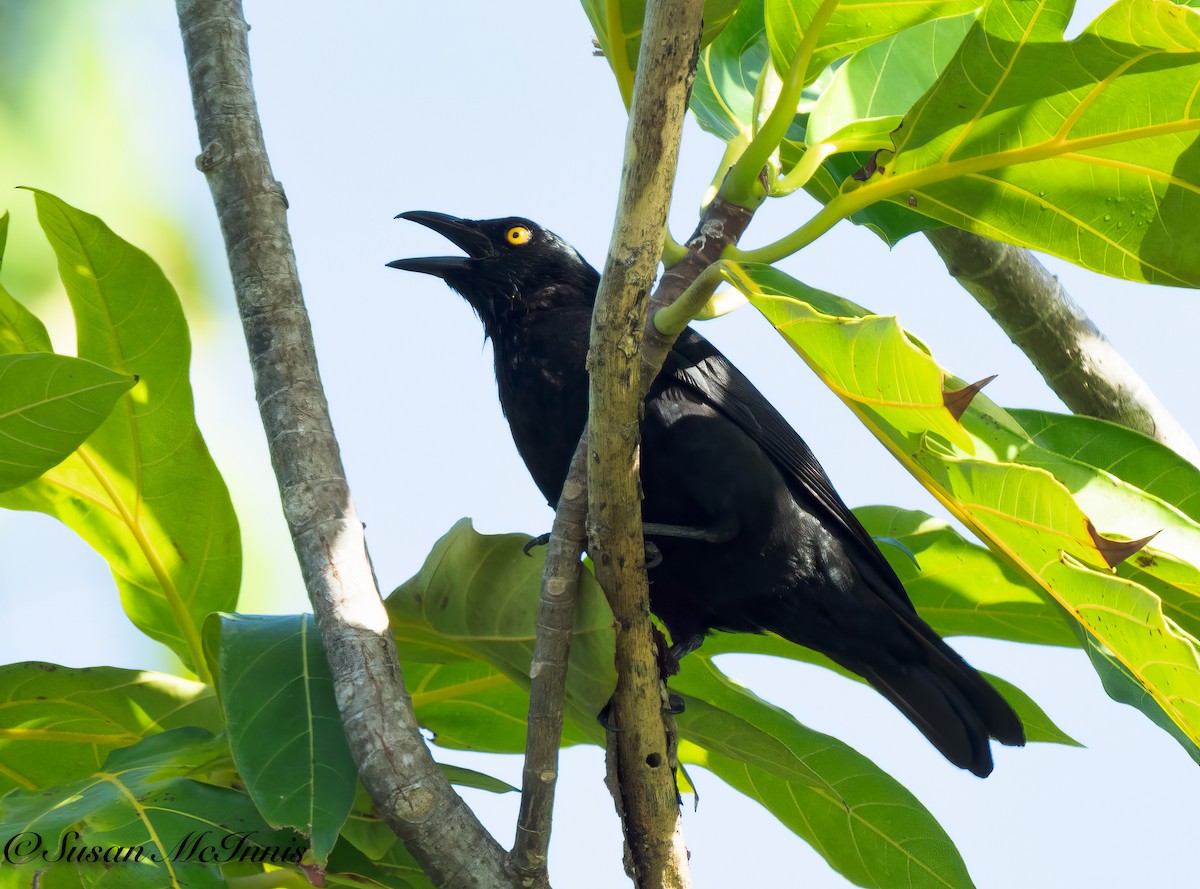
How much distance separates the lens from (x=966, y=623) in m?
3.07

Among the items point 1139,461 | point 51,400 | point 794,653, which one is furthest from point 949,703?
point 51,400

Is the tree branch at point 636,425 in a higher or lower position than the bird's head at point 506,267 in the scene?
lower

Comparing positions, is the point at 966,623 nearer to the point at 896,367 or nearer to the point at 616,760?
the point at 616,760

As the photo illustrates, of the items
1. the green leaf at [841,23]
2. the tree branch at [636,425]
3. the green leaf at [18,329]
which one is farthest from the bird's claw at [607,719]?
the green leaf at [18,329]

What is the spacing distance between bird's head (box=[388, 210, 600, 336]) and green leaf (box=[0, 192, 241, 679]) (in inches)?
49.8

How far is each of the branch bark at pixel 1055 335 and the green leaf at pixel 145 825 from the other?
2.49 m

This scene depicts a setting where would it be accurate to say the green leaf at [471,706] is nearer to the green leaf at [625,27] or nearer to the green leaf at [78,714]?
the green leaf at [78,714]

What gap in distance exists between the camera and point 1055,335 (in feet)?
11.3

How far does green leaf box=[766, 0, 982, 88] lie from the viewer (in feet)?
7.68

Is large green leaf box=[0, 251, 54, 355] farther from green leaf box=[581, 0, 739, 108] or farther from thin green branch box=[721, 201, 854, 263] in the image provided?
thin green branch box=[721, 201, 854, 263]

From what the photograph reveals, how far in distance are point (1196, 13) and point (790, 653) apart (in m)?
2.03

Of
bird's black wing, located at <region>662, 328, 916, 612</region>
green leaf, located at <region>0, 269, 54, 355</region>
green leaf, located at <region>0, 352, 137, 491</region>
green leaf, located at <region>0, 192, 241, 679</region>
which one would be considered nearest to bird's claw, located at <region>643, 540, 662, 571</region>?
bird's black wing, located at <region>662, 328, 916, 612</region>

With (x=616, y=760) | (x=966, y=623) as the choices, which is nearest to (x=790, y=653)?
(x=966, y=623)

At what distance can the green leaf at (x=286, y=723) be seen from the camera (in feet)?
6.30
